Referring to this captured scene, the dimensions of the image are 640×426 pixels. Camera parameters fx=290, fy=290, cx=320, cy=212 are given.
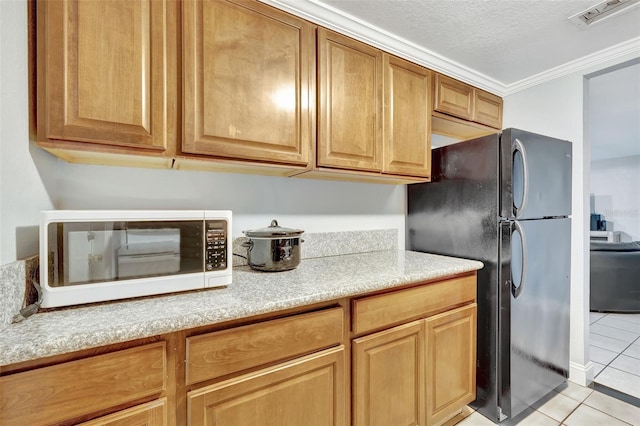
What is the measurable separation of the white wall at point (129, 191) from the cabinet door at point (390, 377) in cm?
80

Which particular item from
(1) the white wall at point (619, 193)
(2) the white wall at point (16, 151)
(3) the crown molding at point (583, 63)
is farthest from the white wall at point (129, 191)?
(1) the white wall at point (619, 193)

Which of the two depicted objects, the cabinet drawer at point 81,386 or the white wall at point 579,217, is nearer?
the cabinet drawer at point 81,386

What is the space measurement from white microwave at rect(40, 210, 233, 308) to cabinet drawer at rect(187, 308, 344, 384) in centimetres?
25

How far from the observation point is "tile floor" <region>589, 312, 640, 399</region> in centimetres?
205

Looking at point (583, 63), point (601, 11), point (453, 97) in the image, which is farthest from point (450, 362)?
point (583, 63)

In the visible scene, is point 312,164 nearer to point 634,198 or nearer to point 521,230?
point 521,230

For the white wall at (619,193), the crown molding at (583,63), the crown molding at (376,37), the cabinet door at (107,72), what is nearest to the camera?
the cabinet door at (107,72)

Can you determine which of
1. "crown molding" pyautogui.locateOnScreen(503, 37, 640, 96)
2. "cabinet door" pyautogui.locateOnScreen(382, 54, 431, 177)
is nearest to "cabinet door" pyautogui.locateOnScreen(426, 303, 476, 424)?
"cabinet door" pyautogui.locateOnScreen(382, 54, 431, 177)

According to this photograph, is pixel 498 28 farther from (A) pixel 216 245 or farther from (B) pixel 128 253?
(B) pixel 128 253

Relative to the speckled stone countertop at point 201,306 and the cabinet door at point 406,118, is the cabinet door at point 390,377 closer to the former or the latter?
the speckled stone countertop at point 201,306

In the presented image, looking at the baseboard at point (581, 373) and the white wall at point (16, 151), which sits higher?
the white wall at point (16, 151)

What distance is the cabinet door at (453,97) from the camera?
200 cm

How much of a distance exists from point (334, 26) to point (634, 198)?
8.16 m

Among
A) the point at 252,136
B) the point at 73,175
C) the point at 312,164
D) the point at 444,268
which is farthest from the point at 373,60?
the point at 73,175
